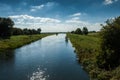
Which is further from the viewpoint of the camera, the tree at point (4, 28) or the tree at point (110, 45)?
the tree at point (4, 28)

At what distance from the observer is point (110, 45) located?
28.7m

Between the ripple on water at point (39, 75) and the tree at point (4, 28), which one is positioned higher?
the tree at point (4, 28)

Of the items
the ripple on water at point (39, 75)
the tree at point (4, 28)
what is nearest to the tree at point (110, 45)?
the ripple on water at point (39, 75)

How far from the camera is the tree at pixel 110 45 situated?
28.2m

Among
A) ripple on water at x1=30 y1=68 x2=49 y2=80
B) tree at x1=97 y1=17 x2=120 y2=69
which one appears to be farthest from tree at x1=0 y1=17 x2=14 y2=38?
tree at x1=97 y1=17 x2=120 y2=69

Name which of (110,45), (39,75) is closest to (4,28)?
(39,75)

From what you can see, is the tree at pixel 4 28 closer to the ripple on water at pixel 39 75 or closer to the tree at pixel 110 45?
the ripple on water at pixel 39 75

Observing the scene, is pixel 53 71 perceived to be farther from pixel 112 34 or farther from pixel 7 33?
pixel 7 33

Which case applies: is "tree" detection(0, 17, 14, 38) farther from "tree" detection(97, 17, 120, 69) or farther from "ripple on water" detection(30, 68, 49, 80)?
"tree" detection(97, 17, 120, 69)

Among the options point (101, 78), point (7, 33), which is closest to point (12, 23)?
point (7, 33)

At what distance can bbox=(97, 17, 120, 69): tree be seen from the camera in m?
28.2

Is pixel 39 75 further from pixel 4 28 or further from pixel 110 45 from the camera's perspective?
→ pixel 4 28

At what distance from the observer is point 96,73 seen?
84.2 feet

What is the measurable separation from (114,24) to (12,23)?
341ft
